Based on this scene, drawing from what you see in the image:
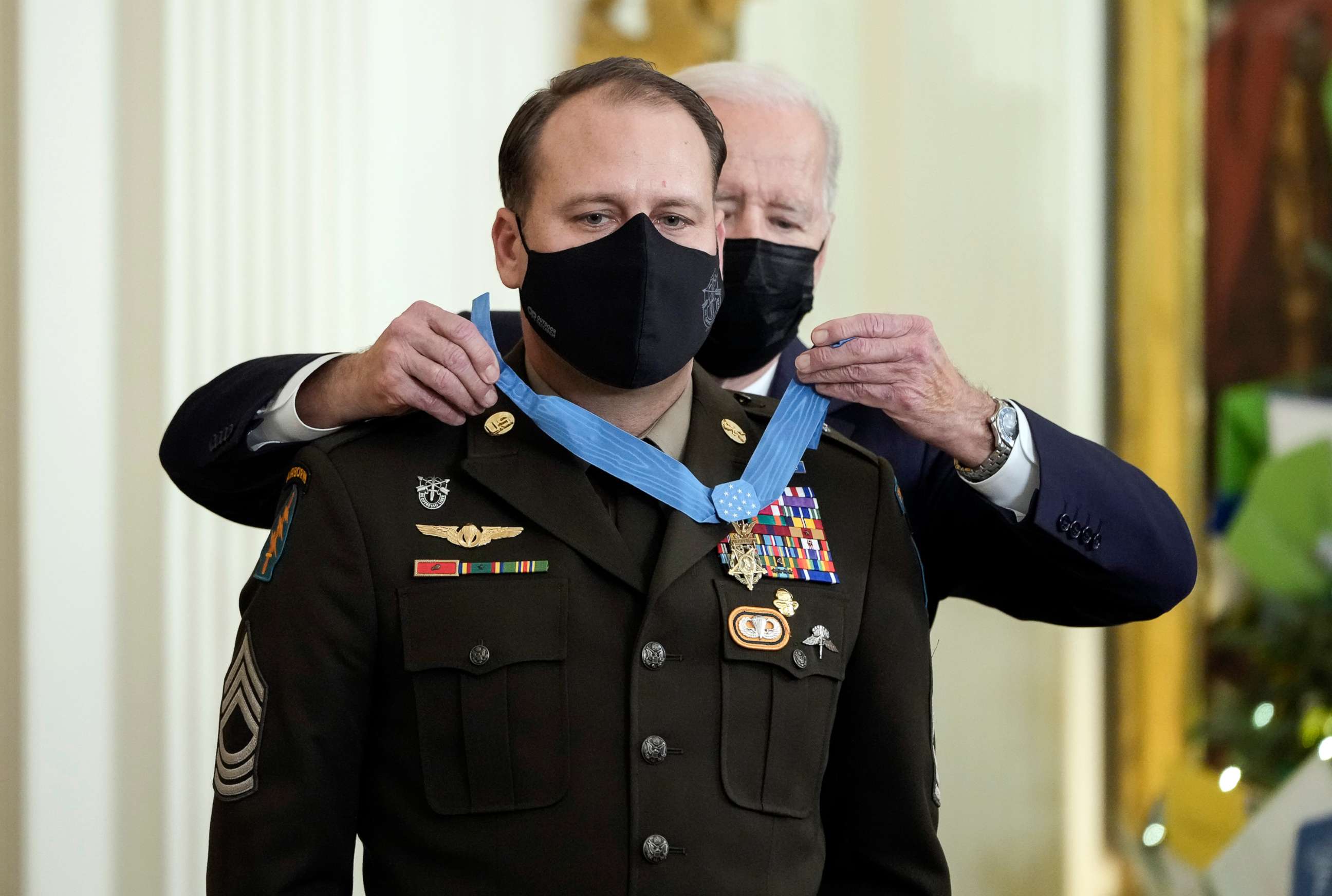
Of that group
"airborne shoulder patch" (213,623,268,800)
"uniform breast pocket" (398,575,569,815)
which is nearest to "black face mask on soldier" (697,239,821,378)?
"uniform breast pocket" (398,575,569,815)

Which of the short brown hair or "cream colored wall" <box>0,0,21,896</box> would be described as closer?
the short brown hair

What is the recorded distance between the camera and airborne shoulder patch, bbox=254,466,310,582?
5.63 feet

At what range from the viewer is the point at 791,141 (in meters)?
2.36

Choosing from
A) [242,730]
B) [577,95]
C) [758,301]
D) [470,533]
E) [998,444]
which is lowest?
[242,730]

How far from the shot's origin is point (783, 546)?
1.84 metres

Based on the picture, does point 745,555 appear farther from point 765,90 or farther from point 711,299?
point 765,90

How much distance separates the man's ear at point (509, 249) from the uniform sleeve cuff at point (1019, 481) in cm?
66

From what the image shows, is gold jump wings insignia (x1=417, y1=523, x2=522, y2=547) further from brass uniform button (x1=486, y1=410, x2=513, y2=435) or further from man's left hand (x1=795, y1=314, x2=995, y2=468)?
man's left hand (x1=795, y1=314, x2=995, y2=468)

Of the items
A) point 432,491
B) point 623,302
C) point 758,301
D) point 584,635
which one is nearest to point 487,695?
point 584,635

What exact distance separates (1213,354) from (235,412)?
2910mm

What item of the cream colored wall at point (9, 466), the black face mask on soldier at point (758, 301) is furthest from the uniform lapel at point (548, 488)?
the cream colored wall at point (9, 466)

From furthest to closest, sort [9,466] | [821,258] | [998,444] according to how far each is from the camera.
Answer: [9,466], [821,258], [998,444]

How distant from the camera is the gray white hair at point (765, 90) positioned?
2400mm

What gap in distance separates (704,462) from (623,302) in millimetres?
259
